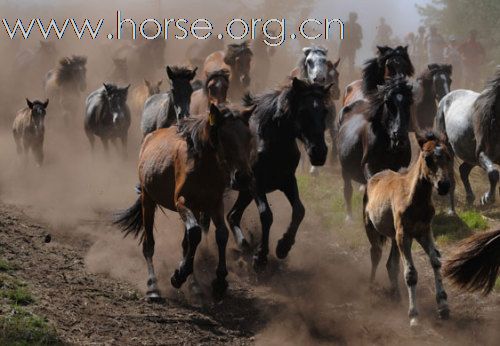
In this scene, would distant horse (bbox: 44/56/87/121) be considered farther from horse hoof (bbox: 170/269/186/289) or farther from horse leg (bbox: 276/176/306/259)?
horse hoof (bbox: 170/269/186/289)

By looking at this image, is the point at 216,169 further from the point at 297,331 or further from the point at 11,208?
the point at 11,208

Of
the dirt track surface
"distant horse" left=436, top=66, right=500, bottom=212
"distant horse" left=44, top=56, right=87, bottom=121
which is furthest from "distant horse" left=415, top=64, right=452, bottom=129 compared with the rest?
"distant horse" left=44, top=56, right=87, bottom=121

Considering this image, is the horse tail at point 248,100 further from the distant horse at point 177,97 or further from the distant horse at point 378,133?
the distant horse at point 177,97

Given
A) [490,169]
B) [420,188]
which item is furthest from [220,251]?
[490,169]

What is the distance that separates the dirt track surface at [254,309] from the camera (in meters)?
8.85

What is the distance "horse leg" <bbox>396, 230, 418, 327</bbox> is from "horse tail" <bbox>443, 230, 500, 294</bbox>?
1683mm

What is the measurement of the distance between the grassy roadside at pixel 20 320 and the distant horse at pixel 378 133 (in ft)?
17.5

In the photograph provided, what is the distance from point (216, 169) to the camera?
9914 millimetres

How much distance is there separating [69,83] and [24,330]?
768 inches

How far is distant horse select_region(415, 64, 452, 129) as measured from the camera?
1867 cm

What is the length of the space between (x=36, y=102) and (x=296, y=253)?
11.1m

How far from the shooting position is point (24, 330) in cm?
787

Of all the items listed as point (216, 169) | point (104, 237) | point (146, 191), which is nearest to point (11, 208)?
point (104, 237)

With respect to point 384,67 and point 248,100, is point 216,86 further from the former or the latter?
point 248,100
